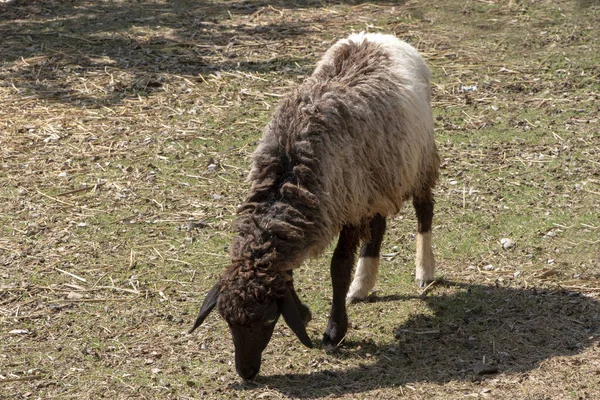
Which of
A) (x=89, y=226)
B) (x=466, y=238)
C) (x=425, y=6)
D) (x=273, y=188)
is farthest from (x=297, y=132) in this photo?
(x=425, y=6)

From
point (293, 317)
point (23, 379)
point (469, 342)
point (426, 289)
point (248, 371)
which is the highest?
point (293, 317)

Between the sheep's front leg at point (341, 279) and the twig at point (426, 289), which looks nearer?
the sheep's front leg at point (341, 279)

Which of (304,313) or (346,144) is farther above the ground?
(346,144)

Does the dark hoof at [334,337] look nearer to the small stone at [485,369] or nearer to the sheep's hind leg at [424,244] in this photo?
the small stone at [485,369]

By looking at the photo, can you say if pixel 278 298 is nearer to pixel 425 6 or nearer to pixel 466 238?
pixel 466 238

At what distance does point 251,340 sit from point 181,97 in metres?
5.52

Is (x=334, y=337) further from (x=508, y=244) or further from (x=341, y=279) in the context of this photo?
(x=508, y=244)

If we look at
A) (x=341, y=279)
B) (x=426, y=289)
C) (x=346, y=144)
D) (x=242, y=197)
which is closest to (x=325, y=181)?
(x=346, y=144)

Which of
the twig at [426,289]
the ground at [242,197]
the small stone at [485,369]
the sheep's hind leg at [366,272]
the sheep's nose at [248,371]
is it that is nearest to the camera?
the sheep's nose at [248,371]

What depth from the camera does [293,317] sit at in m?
5.50

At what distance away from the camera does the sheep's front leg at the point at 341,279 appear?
6.08m

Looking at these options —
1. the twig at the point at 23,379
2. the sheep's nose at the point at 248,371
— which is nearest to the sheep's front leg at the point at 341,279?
the sheep's nose at the point at 248,371

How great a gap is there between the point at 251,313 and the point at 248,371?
1.46 ft

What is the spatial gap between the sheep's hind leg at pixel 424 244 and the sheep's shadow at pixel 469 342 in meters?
0.23
